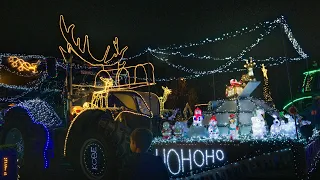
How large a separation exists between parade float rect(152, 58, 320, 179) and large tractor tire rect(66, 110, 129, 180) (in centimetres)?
98

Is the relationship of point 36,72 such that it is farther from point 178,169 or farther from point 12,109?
point 178,169

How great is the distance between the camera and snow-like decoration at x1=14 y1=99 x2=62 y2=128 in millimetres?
7402

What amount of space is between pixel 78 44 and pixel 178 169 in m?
4.00

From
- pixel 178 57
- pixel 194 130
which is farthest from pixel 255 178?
pixel 178 57

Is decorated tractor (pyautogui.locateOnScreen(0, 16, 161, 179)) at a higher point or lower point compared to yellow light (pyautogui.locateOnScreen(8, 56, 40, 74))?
lower

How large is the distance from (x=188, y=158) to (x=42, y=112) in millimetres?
3671

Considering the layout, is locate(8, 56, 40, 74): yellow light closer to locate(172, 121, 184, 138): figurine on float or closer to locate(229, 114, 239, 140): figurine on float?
locate(172, 121, 184, 138): figurine on float

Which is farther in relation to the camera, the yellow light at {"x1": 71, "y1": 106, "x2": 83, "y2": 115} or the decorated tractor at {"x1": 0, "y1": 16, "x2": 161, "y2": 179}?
the yellow light at {"x1": 71, "y1": 106, "x2": 83, "y2": 115}

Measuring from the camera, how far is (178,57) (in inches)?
485

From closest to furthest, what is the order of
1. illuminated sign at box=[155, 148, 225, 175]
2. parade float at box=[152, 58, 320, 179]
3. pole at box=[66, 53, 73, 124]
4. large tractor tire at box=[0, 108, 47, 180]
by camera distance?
parade float at box=[152, 58, 320, 179]
illuminated sign at box=[155, 148, 225, 175]
large tractor tire at box=[0, 108, 47, 180]
pole at box=[66, 53, 73, 124]

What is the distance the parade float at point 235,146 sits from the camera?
614 centimetres

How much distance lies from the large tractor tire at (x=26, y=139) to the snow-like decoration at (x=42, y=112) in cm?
14

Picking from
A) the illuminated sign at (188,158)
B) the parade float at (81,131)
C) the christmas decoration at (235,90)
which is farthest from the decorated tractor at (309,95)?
the illuminated sign at (188,158)

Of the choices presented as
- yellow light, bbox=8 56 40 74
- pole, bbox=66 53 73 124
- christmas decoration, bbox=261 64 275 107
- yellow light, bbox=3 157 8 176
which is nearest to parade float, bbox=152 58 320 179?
christmas decoration, bbox=261 64 275 107
